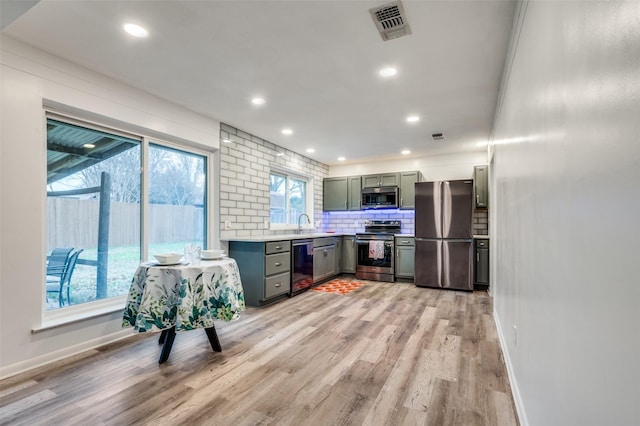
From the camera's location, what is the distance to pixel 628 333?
0.60 m

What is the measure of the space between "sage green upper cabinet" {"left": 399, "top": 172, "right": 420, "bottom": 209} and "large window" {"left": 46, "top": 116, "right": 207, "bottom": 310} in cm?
389

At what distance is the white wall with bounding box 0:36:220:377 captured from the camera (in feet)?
7.31

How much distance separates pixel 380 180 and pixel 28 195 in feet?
16.8

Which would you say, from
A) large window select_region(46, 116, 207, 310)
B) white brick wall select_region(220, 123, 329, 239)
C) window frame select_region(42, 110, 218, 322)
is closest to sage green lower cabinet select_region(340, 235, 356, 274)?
white brick wall select_region(220, 123, 329, 239)

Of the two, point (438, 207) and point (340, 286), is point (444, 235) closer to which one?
point (438, 207)

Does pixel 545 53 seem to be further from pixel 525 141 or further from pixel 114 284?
pixel 114 284

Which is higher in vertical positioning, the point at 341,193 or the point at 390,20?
the point at 390,20

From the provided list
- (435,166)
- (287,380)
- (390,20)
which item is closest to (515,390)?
(287,380)

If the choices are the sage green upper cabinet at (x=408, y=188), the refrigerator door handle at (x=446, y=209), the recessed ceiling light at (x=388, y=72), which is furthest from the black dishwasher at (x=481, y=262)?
the recessed ceiling light at (x=388, y=72)

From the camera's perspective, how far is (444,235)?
197 inches

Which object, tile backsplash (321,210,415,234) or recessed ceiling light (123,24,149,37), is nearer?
recessed ceiling light (123,24,149,37)

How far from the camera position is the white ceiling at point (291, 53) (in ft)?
6.38

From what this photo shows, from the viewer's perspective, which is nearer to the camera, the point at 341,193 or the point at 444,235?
the point at 444,235

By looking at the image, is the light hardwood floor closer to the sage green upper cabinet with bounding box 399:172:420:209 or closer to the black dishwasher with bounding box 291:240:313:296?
the black dishwasher with bounding box 291:240:313:296
